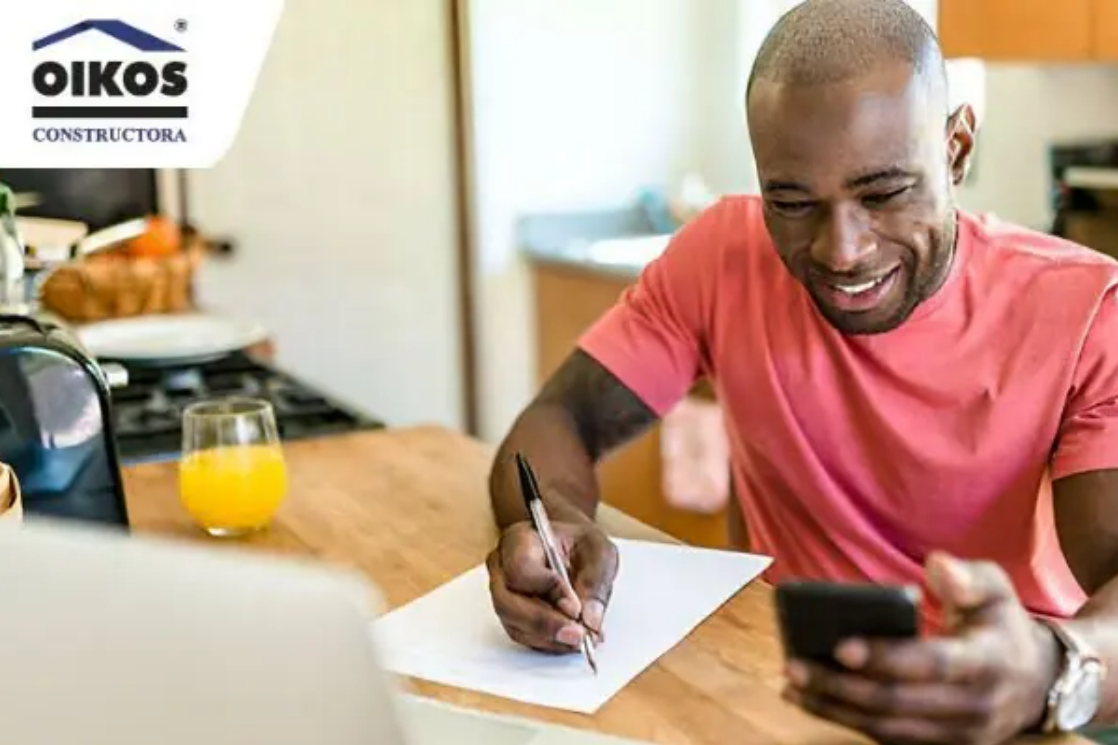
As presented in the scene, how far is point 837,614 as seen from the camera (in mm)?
815

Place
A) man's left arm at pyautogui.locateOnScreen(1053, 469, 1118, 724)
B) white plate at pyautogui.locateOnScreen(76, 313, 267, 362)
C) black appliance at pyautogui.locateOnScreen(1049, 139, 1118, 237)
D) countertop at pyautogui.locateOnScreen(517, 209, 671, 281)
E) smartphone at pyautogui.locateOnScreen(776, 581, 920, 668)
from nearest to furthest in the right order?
smartphone at pyautogui.locateOnScreen(776, 581, 920, 668)
man's left arm at pyautogui.locateOnScreen(1053, 469, 1118, 724)
white plate at pyautogui.locateOnScreen(76, 313, 267, 362)
black appliance at pyautogui.locateOnScreen(1049, 139, 1118, 237)
countertop at pyautogui.locateOnScreen(517, 209, 671, 281)

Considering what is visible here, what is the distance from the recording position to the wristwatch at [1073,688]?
3.09 ft

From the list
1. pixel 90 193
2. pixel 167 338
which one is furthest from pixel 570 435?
pixel 90 193

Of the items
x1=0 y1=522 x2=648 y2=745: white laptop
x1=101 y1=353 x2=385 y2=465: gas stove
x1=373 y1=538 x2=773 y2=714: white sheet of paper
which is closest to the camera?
x1=0 y1=522 x2=648 y2=745: white laptop

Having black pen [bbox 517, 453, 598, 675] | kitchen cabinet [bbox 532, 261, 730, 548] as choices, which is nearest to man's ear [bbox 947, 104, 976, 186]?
black pen [bbox 517, 453, 598, 675]

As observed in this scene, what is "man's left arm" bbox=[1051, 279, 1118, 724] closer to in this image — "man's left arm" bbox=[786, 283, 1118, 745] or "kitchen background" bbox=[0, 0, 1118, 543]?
"man's left arm" bbox=[786, 283, 1118, 745]

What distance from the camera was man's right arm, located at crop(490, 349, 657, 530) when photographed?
57.3 inches

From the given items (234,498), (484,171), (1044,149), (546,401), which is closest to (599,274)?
(484,171)

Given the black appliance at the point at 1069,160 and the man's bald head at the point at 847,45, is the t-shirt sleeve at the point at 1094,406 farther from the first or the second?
the black appliance at the point at 1069,160

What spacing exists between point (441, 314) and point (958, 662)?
9.96 feet

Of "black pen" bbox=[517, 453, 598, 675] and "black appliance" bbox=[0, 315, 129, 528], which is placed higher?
"black appliance" bbox=[0, 315, 129, 528]

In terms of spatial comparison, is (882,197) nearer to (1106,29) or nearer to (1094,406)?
(1094,406)

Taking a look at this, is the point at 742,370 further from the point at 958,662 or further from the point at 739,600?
the point at 958,662

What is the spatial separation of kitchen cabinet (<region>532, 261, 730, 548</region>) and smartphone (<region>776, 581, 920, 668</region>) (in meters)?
2.24
